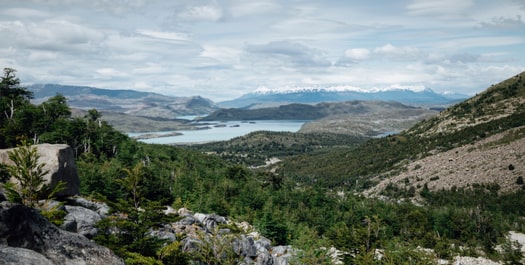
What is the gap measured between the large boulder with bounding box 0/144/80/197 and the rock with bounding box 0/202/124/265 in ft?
73.6

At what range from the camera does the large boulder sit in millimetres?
34625

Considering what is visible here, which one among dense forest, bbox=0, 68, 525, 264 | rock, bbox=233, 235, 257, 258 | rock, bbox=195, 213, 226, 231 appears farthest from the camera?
dense forest, bbox=0, 68, 525, 264

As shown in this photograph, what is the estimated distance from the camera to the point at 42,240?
13734 millimetres

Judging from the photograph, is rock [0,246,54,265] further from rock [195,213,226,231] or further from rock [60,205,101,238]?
rock [195,213,226,231]

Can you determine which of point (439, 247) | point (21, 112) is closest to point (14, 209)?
point (439, 247)

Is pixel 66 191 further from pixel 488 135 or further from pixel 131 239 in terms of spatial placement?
pixel 488 135

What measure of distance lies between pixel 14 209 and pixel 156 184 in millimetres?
61516

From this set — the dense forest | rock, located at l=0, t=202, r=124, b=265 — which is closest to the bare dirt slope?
the dense forest

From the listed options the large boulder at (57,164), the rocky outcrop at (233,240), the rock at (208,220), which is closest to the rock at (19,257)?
the large boulder at (57,164)

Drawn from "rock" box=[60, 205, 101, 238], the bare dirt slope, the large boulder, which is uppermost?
the large boulder

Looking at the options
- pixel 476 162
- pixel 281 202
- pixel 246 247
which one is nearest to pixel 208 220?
pixel 246 247

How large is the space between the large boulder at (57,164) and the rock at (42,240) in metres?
22.4

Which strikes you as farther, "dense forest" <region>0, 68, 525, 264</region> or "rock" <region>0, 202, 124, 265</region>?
"dense forest" <region>0, 68, 525, 264</region>

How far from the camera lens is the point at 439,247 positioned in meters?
71.4
